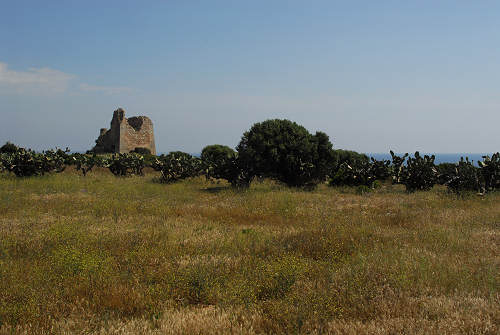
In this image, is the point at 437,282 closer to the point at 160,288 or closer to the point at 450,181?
the point at 160,288

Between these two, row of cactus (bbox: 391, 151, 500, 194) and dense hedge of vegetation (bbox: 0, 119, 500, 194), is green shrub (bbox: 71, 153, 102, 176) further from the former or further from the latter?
row of cactus (bbox: 391, 151, 500, 194)

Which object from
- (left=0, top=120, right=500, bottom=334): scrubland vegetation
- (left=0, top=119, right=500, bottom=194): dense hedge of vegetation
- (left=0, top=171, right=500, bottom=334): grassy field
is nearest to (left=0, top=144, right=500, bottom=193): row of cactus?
(left=0, top=119, right=500, bottom=194): dense hedge of vegetation

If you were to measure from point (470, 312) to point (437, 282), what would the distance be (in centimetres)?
113

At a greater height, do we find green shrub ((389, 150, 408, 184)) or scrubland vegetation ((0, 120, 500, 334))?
green shrub ((389, 150, 408, 184))

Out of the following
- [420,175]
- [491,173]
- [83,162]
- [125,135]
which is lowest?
[420,175]

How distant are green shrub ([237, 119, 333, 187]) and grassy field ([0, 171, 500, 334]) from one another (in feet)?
30.8

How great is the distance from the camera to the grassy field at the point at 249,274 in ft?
14.5

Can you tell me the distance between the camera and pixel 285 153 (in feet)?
69.3

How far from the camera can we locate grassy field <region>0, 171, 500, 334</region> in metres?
4.42

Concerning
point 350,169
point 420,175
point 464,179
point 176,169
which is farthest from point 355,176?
point 176,169

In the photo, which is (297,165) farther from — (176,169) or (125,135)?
(125,135)

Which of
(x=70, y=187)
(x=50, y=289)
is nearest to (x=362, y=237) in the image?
(x=50, y=289)

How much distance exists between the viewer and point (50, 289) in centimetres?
532

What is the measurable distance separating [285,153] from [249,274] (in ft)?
50.8
